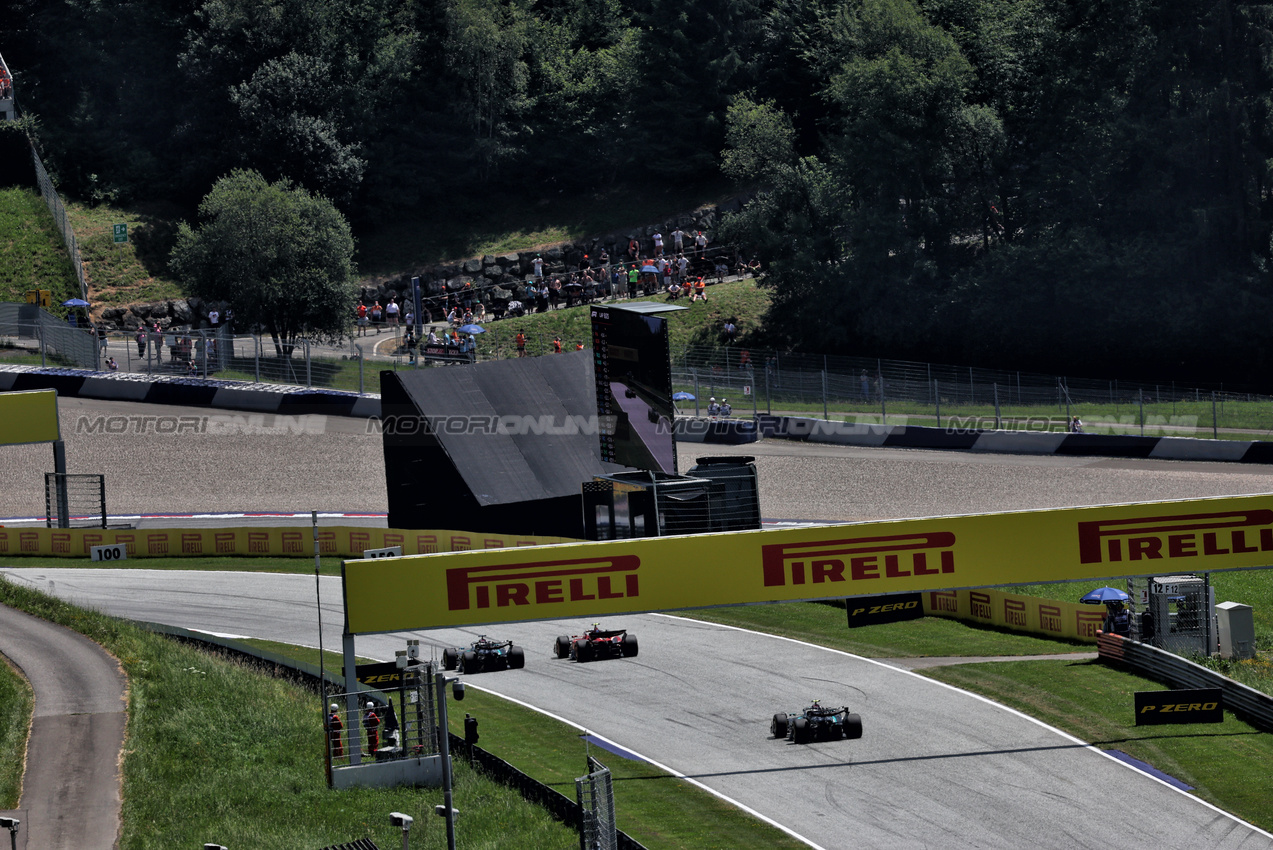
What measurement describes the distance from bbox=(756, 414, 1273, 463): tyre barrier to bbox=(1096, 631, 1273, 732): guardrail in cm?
1626

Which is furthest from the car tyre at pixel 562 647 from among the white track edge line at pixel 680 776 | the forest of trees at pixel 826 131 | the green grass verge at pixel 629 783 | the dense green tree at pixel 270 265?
the forest of trees at pixel 826 131

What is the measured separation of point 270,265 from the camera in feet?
185

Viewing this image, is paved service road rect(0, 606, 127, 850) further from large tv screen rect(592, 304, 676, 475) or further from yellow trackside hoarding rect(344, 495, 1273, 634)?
large tv screen rect(592, 304, 676, 475)

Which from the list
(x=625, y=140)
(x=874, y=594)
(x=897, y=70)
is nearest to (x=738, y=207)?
(x=625, y=140)

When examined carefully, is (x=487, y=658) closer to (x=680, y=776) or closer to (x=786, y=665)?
(x=786, y=665)

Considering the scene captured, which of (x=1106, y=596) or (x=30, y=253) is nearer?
(x=1106, y=596)

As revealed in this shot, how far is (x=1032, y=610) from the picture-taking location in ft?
86.6

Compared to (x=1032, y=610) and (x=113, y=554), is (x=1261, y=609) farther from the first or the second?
(x=113, y=554)

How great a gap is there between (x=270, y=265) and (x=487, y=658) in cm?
3522

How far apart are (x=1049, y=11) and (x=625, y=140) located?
24.0m

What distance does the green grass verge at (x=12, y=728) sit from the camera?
17828 millimetres

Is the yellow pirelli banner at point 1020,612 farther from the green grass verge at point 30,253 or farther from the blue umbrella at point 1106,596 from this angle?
the green grass verge at point 30,253

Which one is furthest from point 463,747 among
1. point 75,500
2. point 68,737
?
point 75,500

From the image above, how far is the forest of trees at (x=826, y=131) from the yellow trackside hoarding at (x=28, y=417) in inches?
1367
